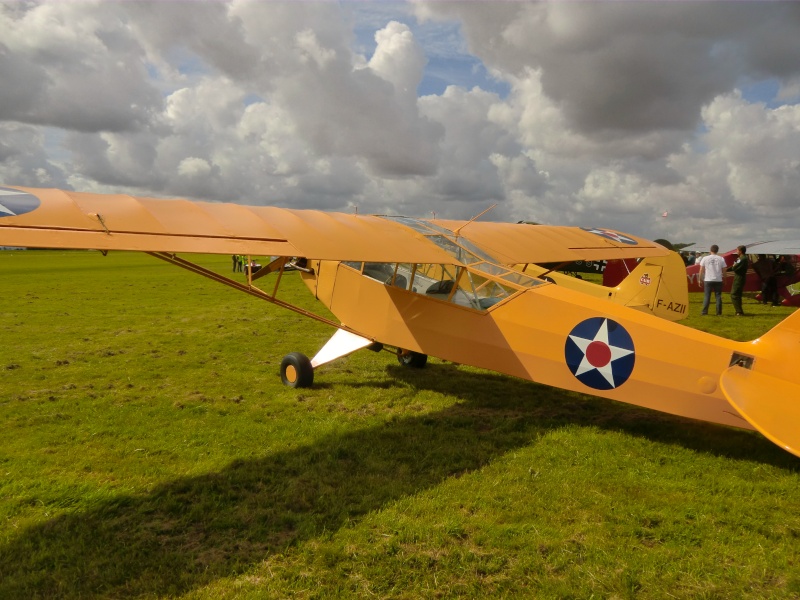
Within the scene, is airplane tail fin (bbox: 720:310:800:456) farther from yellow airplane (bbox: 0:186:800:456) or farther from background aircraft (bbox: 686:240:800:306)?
background aircraft (bbox: 686:240:800:306)

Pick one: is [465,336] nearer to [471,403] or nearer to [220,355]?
[471,403]

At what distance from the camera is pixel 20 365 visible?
24.0 ft

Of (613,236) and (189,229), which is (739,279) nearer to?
(613,236)

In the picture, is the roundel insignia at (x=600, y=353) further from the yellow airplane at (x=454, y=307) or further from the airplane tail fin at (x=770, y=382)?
the airplane tail fin at (x=770, y=382)

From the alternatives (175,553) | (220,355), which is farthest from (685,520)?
(220,355)

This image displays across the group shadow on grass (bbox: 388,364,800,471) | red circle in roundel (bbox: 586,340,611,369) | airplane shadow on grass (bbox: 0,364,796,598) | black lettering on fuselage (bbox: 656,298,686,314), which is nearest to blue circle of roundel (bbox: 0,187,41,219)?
airplane shadow on grass (bbox: 0,364,796,598)

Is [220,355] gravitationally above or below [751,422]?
below

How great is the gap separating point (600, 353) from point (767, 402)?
1.23 m

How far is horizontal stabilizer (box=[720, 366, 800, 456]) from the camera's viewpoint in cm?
347

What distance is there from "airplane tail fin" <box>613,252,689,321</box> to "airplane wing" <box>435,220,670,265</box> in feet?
1.66

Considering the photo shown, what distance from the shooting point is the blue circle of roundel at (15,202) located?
3.66 meters

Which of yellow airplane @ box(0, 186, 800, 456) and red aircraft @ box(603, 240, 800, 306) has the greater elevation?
red aircraft @ box(603, 240, 800, 306)

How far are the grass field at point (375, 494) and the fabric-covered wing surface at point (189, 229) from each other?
172 cm

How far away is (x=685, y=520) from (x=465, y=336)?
2.52 meters
